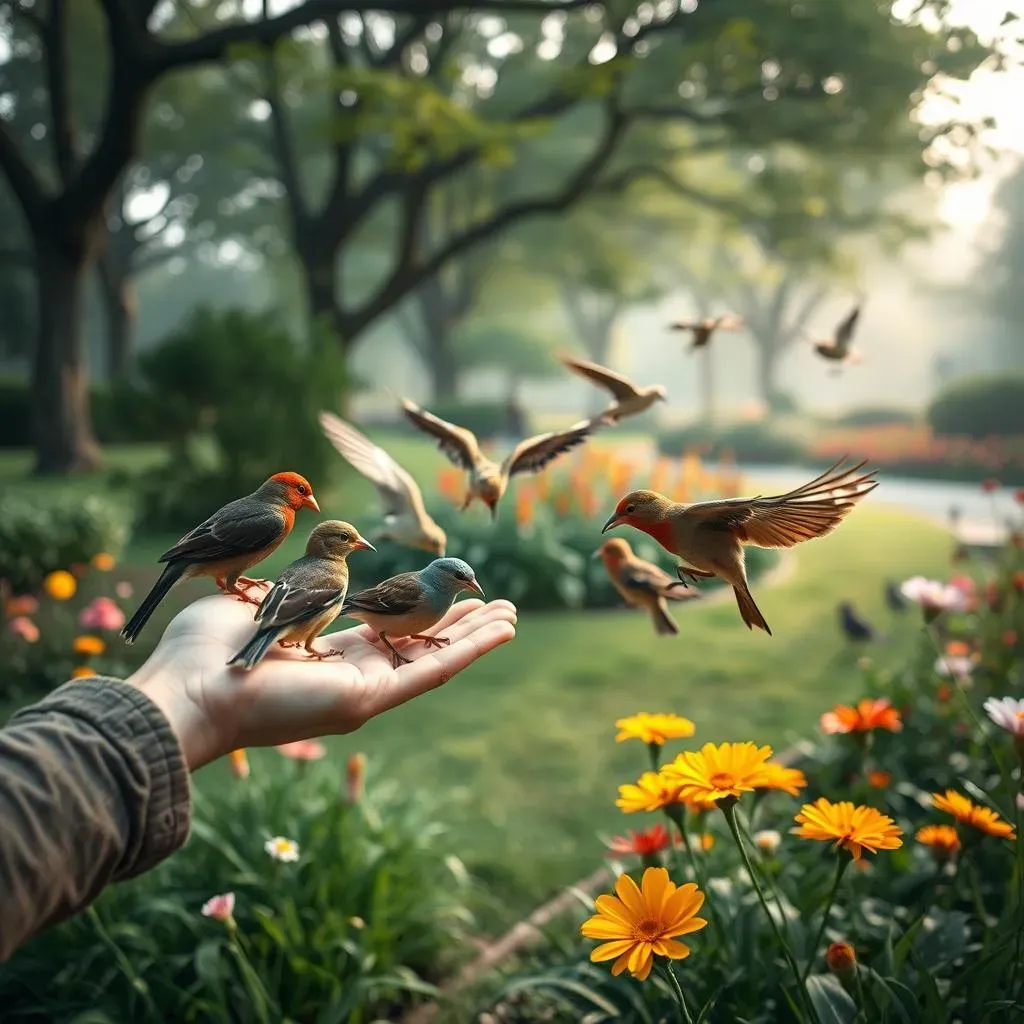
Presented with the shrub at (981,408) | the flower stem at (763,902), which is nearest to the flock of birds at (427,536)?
the flower stem at (763,902)

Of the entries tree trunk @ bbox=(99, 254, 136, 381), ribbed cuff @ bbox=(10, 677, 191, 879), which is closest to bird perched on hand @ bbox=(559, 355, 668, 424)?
ribbed cuff @ bbox=(10, 677, 191, 879)

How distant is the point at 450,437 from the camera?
1139mm

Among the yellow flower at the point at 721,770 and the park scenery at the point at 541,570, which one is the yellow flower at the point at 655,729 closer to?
the park scenery at the point at 541,570

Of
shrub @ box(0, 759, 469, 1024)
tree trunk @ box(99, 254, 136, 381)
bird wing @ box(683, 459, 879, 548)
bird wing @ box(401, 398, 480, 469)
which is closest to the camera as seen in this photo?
bird wing @ box(683, 459, 879, 548)

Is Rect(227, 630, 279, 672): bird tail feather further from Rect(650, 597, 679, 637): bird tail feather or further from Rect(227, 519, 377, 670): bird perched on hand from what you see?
Rect(650, 597, 679, 637): bird tail feather

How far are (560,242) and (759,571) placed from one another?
12272 millimetres

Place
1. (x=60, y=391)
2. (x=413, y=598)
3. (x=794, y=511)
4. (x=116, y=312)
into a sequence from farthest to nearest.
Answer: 1. (x=116, y=312)
2. (x=60, y=391)
3. (x=413, y=598)
4. (x=794, y=511)

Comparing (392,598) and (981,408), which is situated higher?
(392,598)

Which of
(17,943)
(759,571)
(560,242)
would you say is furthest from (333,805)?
(560,242)

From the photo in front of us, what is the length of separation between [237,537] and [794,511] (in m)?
0.55

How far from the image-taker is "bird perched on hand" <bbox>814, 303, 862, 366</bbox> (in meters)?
1.54

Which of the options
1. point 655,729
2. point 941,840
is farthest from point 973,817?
point 655,729

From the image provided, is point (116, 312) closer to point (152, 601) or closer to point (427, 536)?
point (427, 536)

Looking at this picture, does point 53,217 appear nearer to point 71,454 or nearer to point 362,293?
point 71,454
